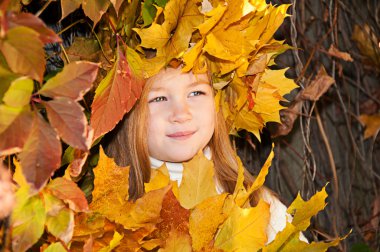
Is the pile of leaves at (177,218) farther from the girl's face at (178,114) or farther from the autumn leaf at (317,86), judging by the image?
the autumn leaf at (317,86)

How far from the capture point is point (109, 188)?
2.85 feet

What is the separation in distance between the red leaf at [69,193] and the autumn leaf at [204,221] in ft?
0.70

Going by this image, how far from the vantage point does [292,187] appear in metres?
1.62

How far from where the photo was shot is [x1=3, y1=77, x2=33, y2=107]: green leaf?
622mm

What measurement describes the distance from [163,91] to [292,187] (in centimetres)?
59

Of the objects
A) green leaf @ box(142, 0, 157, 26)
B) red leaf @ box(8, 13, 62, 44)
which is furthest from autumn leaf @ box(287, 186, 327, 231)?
red leaf @ box(8, 13, 62, 44)

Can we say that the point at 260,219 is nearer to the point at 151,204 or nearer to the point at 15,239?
the point at 151,204

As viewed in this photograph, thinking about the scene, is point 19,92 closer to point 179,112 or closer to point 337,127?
point 179,112

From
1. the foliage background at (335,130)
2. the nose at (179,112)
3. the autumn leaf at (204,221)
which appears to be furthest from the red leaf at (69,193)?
the foliage background at (335,130)

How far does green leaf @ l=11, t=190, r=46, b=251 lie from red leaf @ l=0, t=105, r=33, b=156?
0.25ft

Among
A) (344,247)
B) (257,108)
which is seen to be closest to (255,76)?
(257,108)

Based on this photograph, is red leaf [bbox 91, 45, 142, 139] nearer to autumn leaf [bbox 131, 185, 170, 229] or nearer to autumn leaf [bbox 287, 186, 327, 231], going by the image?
autumn leaf [bbox 131, 185, 170, 229]

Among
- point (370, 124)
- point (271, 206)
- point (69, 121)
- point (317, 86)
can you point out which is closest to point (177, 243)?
point (69, 121)

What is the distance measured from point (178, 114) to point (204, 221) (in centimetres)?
28
